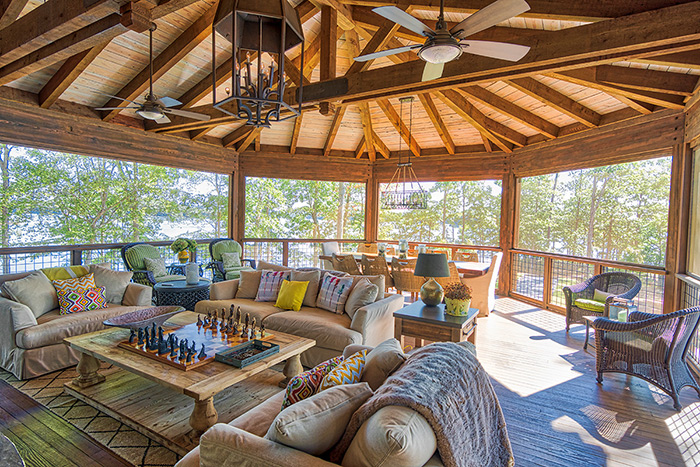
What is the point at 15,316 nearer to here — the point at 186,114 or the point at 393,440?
the point at 186,114

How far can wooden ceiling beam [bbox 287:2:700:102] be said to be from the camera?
111 inches

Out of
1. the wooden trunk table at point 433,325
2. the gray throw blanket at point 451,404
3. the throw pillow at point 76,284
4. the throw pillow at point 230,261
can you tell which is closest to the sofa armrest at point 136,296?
the throw pillow at point 76,284

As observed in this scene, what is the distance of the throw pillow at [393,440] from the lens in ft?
3.92

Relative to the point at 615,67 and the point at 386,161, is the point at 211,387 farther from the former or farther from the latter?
the point at 386,161

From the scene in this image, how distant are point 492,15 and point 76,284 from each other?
4.72m

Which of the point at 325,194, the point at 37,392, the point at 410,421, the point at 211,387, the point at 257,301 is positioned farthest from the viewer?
the point at 325,194

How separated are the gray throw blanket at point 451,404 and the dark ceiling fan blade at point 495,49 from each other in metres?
2.19

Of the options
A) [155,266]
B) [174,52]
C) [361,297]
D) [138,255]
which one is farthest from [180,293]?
[174,52]

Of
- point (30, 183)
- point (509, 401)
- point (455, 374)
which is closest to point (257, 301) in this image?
point (509, 401)

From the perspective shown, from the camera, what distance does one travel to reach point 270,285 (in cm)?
459

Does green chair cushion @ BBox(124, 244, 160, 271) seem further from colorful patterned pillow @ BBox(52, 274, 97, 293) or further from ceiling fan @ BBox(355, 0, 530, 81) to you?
ceiling fan @ BBox(355, 0, 530, 81)

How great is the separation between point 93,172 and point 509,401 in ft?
38.6

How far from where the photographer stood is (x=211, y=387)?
235 centimetres

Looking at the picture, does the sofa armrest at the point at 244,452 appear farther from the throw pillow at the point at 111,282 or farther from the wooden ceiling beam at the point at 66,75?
the wooden ceiling beam at the point at 66,75
